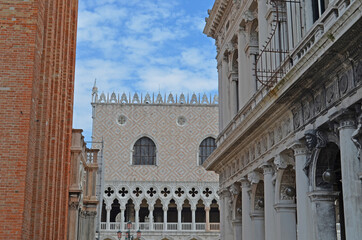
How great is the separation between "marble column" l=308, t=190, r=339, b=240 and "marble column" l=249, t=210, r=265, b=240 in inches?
216

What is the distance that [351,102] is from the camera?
397 inches

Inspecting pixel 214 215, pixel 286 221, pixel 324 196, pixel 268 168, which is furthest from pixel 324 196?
pixel 214 215

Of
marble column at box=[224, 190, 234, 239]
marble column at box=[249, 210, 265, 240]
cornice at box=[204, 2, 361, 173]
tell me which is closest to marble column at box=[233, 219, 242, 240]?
marble column at box=[224, 190, 234, 239]

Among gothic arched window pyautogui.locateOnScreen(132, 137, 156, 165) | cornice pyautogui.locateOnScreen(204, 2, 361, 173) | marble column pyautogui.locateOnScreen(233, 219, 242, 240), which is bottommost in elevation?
marble column pyautogui.locateOnScreen(233, 219, 242, 240)

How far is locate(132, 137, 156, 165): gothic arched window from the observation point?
42.1 metres

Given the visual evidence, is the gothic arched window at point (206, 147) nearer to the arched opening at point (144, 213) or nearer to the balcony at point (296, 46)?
the arched opening at point (144, 213)

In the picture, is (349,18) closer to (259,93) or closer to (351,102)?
(351,102)

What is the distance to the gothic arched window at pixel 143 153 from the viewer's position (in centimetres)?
4212

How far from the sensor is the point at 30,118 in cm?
936

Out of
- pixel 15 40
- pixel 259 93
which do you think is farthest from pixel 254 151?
pixel 15 40

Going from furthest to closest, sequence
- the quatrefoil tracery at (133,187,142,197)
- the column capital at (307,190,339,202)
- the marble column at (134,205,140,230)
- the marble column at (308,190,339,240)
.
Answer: the quatrefoil tracery at (133,187,142,197), the marble column at (134,205,140,230), the column capital at (307,190,339,202), the marble column at (308,190,339,240)

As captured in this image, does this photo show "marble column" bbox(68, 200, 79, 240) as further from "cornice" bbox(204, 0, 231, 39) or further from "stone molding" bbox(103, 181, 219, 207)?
"stone molding" bbox(103, 181, 219, 207)

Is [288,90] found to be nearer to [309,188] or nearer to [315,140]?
[315,140]

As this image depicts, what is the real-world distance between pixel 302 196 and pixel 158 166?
2947 cm
